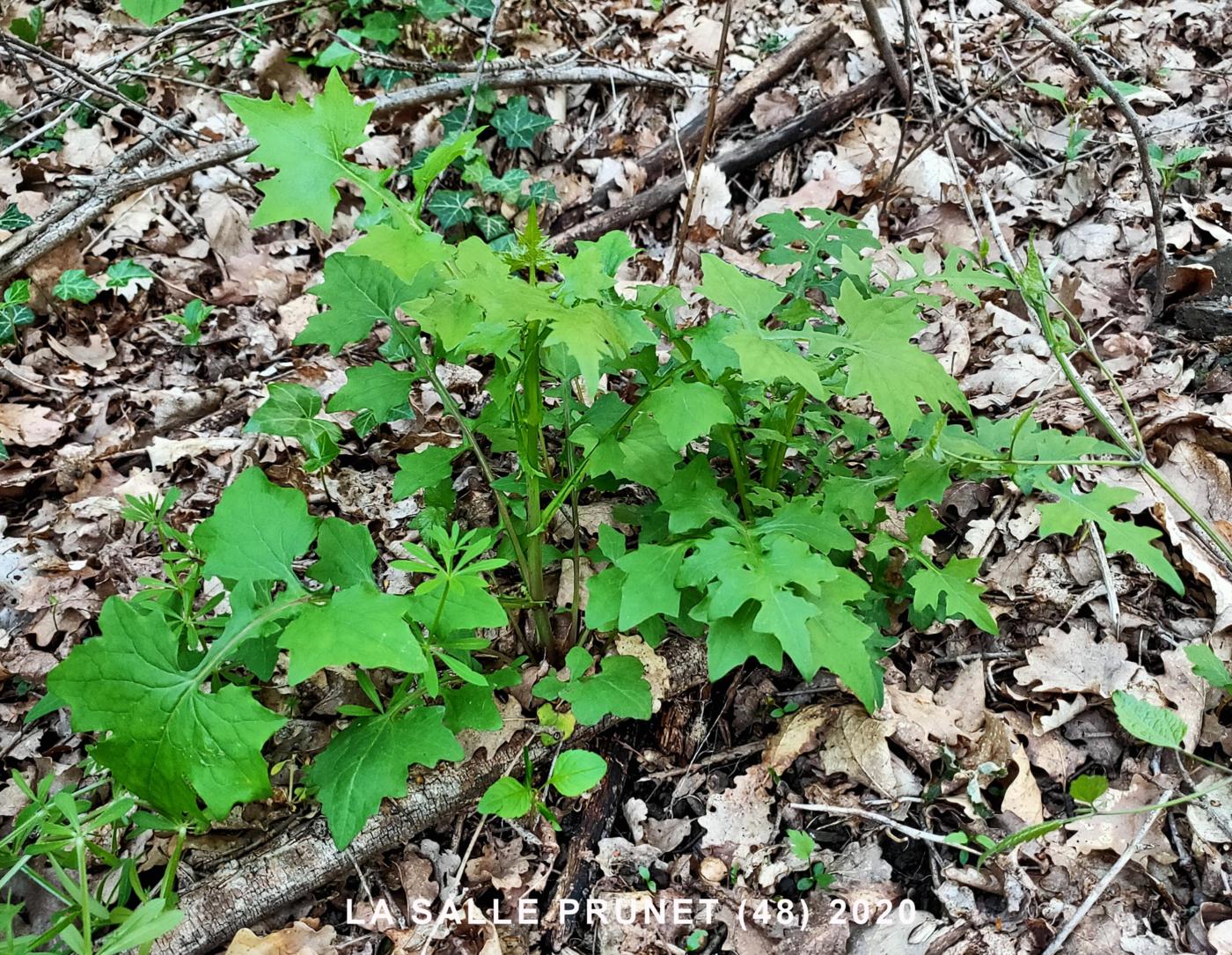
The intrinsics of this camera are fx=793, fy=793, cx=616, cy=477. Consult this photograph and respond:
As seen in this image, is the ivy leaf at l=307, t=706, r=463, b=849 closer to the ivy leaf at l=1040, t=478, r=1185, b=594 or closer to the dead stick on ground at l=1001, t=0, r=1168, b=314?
the ivy leaf at l=1040, t=478, r=1185, b=594

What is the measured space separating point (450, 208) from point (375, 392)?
209cm

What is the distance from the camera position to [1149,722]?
2.02 m

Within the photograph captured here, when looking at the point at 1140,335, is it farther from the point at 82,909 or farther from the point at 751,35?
the point at 82,909

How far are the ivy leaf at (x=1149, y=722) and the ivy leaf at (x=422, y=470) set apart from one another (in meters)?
1.94

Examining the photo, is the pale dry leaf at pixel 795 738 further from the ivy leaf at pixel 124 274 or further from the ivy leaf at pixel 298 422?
the ivy leaf at pixel 124 274

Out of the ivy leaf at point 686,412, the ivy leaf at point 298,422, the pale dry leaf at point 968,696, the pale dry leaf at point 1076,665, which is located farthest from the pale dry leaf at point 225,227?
the pale dry leaf at point 1076,665

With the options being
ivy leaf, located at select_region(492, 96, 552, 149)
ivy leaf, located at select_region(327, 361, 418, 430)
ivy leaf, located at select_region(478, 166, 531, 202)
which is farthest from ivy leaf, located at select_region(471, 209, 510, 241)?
ivy leaf, located at select_region(327, 361, 418, 430)

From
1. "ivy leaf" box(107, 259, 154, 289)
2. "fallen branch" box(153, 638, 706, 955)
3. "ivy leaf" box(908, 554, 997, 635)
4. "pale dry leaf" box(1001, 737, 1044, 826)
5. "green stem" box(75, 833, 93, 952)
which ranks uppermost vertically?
"ivy leaf" box(107, 259, 154, 289)

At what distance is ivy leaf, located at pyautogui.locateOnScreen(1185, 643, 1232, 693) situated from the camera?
2080 mm

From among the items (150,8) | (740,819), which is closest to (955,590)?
(740,819)

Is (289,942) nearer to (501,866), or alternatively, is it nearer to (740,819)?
(501,866)

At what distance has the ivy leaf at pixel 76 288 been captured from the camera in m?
3.86

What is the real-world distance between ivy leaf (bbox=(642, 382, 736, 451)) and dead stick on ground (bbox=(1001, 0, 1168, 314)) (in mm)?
1826

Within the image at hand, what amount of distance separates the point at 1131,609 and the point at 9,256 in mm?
4872
